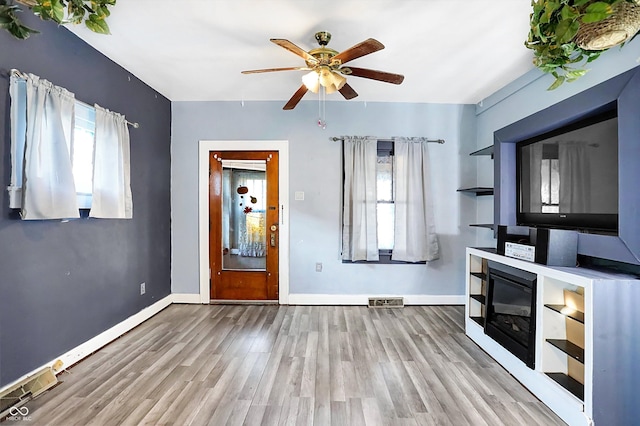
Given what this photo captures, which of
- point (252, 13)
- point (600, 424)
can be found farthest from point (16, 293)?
point (600, 424)

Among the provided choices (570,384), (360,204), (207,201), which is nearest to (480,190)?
(360,204)

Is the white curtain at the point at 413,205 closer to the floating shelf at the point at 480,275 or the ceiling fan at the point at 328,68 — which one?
the floating shelf at the point at 480,275

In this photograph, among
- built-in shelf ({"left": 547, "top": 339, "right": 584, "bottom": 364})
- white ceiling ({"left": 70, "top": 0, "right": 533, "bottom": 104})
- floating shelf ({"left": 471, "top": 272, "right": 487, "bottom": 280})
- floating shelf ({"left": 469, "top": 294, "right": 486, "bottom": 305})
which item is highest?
white ceiling ({"left": 70, "top": 0, "right": 533, "bottom": 104})

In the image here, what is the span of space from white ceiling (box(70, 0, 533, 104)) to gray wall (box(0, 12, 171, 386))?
10.9 inches

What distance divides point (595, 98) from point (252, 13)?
2438mm

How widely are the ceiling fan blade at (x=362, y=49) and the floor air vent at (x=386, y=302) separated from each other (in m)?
2.89

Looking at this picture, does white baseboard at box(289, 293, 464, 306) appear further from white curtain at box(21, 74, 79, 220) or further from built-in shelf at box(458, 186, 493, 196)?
white curtain at box(21, 74, 79, 220)

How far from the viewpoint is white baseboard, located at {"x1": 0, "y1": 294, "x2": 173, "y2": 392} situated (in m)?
2.25

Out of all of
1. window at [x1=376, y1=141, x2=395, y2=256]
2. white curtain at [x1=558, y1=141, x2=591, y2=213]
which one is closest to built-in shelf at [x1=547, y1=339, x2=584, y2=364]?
white curtain at [x1=558, y1=141, x2=591, y2=213]

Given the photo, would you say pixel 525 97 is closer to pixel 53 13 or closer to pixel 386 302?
pixel 386 302

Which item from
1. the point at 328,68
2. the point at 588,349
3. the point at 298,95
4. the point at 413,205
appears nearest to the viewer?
the point at 588,349

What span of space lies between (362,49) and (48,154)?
7.68 ft

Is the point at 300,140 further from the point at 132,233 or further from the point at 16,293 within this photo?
the point at 16,293

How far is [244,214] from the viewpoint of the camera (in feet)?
13.0
